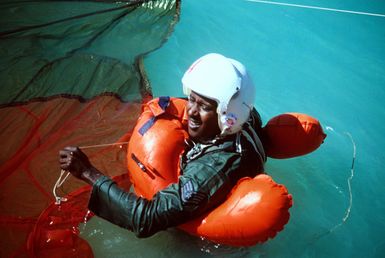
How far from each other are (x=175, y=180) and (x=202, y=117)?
1.75 feet

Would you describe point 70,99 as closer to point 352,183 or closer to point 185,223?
point 185,223

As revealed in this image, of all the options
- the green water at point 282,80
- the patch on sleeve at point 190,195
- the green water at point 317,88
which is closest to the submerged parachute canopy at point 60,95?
the green water at point 282,80

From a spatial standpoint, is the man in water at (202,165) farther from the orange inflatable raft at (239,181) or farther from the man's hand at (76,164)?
the orange inflatable raft at (239,181)

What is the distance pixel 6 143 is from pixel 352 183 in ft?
11.8

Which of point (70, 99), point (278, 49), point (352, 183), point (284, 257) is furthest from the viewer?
point (278, 49)

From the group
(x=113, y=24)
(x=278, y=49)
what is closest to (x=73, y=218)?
(x=113, y=24)

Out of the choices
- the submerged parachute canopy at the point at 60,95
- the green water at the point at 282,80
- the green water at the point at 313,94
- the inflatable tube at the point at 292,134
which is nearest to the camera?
the submerged parachute canopy at the point at 60,95

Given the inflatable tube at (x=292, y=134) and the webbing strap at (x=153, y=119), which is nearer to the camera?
the webbing strap at (x=153, y=119)

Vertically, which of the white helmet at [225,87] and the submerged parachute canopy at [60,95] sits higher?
the white helmet at [225,87]

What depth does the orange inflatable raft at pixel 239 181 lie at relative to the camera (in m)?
2.06

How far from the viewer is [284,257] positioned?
3186mm

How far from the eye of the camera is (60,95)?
3.42m

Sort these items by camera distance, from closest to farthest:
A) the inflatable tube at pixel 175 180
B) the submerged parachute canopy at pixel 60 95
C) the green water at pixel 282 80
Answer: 1. the inflatable tube at pixel 175 180
2. the submerged parachute canopy at pixel 60 95
3. the green water at pixel 282 80

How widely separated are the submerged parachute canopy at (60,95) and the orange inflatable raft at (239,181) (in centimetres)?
65
